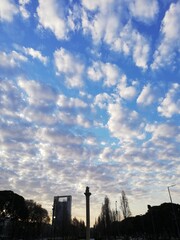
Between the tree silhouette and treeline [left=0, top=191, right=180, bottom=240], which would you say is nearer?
the tree silhouette

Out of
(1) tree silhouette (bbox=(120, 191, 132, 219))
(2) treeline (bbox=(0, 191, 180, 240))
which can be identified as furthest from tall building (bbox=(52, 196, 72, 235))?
(1) tree silhouette (bbox=(120, 191, 132, 219))

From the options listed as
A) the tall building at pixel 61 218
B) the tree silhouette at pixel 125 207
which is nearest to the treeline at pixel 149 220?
the tree silhouette at pixel 125 207

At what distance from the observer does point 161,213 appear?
265ft

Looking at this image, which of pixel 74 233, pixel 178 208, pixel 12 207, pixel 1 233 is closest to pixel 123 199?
pixel 178 208

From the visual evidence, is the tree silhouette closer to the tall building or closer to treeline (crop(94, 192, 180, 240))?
treeline (crop(94, 192, 180, 240))

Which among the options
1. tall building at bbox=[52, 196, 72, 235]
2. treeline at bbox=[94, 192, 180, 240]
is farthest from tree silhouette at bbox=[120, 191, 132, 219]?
tall building at bbox=[52, 196, 72, 235]

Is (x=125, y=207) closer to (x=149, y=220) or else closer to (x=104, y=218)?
(x=104, y=218)

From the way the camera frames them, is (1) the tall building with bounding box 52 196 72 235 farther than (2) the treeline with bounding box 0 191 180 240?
Yes

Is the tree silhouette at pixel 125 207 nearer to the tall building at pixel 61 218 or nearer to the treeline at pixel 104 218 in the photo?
the treeline at pixel 104 218

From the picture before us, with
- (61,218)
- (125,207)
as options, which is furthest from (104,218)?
(61,218)

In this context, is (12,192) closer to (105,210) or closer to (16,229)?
(16,229)

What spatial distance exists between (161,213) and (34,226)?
45128mm

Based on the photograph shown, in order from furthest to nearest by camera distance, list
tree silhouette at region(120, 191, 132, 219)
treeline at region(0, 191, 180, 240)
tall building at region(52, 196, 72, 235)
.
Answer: tall building at region(52, 196, 72, 235) → treeline at region(0, 191, 180, 240) → tree silhouette at region(120, 191, 132, 219)

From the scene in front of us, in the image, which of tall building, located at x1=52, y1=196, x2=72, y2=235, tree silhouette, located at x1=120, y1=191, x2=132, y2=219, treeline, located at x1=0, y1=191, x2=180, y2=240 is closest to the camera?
tree silhouette, located at x1=120, y1=191, x2=132, y2=219
